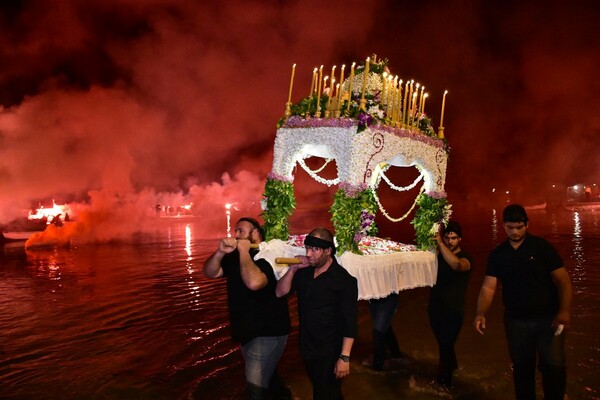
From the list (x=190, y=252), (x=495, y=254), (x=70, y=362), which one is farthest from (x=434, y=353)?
(x=190, y=252)

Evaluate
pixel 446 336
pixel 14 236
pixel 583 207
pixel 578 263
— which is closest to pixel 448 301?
pixel 446 336

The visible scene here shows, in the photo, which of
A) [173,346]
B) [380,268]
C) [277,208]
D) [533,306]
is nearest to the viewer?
[533,306]

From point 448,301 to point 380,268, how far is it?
3.99 feet

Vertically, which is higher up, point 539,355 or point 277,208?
point 277,208

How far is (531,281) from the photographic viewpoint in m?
4.16

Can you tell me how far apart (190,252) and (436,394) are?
1657cm

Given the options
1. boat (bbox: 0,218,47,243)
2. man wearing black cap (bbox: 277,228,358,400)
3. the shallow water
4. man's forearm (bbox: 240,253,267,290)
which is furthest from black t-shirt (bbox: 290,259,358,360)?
boat (bbox: 0,218,47,243)

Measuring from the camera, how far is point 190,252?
20.5 meters

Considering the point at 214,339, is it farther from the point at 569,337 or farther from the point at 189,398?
the point at 569,337

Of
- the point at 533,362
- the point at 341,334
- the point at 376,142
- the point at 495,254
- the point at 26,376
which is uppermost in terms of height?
the point at 376,142

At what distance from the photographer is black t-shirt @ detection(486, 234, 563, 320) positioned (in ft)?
13.5

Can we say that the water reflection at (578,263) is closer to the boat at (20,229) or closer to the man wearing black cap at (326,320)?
the man wearing black cap at (326,320)

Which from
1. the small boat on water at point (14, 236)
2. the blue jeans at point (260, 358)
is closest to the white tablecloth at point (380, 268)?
the blue jeans at point (260, 358)

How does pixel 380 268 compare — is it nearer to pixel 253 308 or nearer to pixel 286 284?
pixel 286 284
